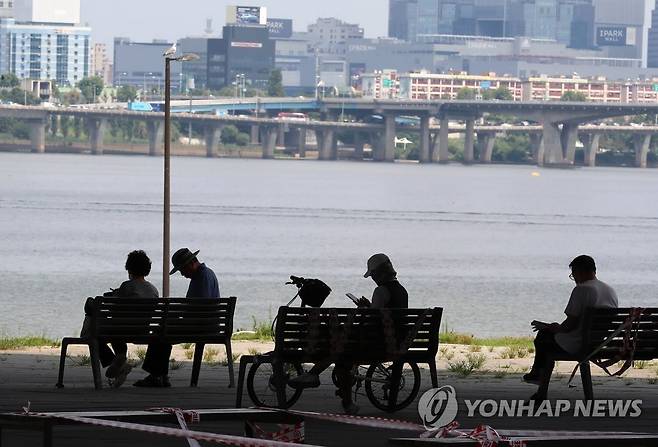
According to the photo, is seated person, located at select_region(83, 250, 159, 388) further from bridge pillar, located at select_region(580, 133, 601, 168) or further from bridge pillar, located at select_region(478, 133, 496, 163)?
bridge pillar, located at select_region(478, 133, 496, 163)

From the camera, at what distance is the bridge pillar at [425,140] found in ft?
588

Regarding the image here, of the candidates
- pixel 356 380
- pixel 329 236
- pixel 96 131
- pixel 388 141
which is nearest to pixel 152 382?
pixel 356 380

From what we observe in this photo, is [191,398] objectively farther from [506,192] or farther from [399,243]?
[506,192]

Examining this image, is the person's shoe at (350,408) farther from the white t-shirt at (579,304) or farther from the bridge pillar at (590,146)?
the bridge pillar at (590,146)

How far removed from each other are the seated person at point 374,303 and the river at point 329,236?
17.7m

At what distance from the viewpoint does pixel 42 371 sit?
12695mm

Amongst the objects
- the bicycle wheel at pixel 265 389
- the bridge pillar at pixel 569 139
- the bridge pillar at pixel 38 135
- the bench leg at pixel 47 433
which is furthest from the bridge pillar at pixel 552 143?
the bench leg at pixel 47 433

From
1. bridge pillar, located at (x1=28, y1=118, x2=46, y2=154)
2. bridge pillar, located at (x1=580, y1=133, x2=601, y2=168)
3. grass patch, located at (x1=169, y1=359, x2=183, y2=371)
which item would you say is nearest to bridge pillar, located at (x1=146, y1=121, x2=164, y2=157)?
bridge pillar, located at (x1=28, y1=118, x2=46, y2=154)

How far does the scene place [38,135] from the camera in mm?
172875

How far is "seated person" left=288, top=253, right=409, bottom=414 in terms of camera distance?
9953 mm

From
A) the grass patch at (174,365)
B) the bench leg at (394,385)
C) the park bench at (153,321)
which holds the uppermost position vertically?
the park bench at (153,321)

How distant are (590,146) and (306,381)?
615ft

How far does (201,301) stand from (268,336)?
8.17 meters

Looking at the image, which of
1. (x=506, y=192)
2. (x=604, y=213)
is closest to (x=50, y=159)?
(x=506, y=192)
